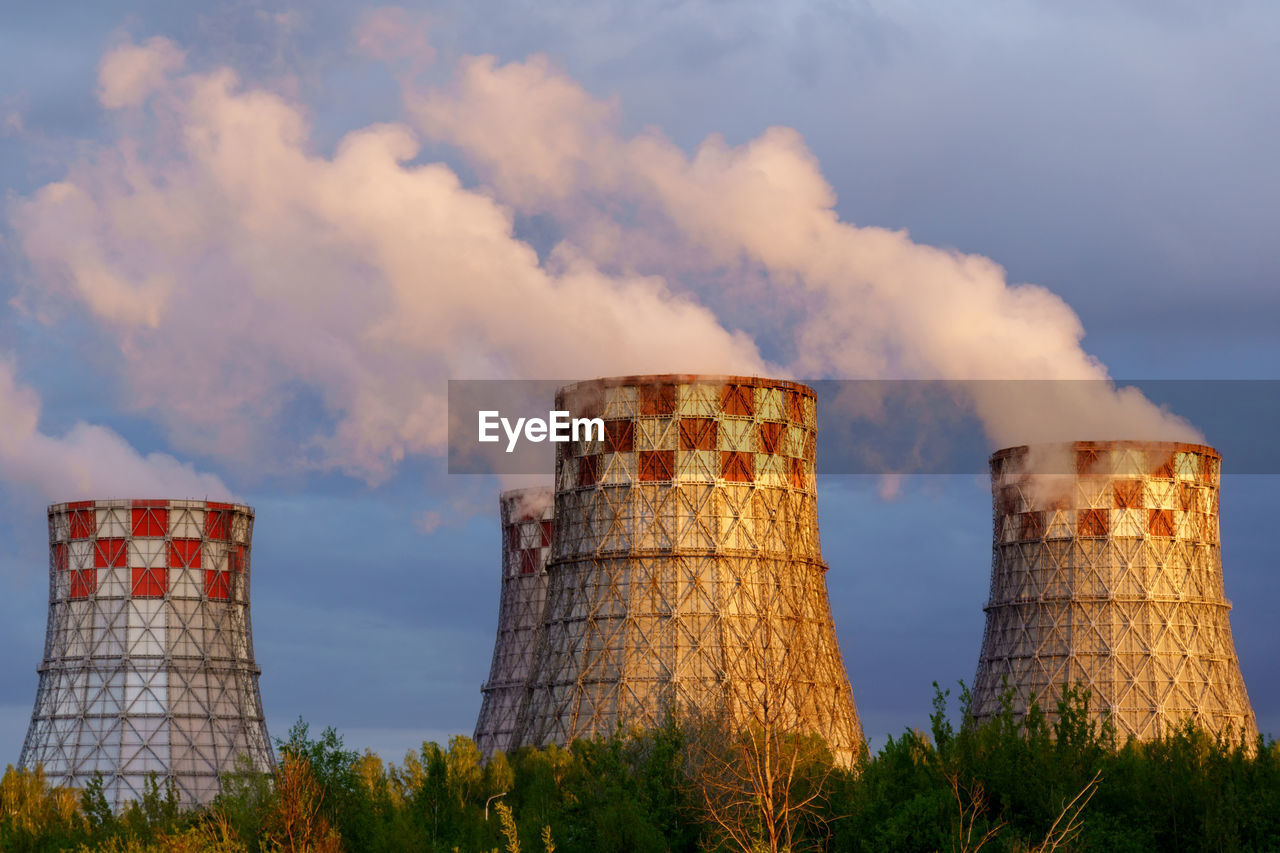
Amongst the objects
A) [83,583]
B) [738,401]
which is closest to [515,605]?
[83,583]

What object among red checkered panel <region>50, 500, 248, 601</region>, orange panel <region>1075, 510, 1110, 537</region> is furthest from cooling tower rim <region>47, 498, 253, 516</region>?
orange panel <region>1075, 510, 1110, 537</region>

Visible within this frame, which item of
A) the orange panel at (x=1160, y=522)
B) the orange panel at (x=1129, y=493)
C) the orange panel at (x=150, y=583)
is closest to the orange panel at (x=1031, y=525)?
the orange panel at (x=1129, y=493)

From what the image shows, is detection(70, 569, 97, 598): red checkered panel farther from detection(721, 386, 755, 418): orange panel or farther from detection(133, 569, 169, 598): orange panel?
detection(721, 386, 755, 418): orange panel

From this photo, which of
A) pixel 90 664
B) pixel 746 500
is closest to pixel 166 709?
pixel 90 664

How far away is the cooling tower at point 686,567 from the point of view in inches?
2662

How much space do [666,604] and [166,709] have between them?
26.9 meters

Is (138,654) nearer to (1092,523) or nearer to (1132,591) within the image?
(1092,523)

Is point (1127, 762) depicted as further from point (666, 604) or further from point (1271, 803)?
point (666, 604)

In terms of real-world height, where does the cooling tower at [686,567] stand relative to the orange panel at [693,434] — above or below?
below

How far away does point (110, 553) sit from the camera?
8412 cm

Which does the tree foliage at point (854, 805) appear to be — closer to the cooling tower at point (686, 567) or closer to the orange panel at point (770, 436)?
the cooling tower at point (686, 567)

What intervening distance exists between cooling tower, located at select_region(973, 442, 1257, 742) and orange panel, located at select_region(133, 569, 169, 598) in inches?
1455

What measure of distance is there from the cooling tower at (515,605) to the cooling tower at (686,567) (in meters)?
25.5

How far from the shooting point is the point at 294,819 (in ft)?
143
